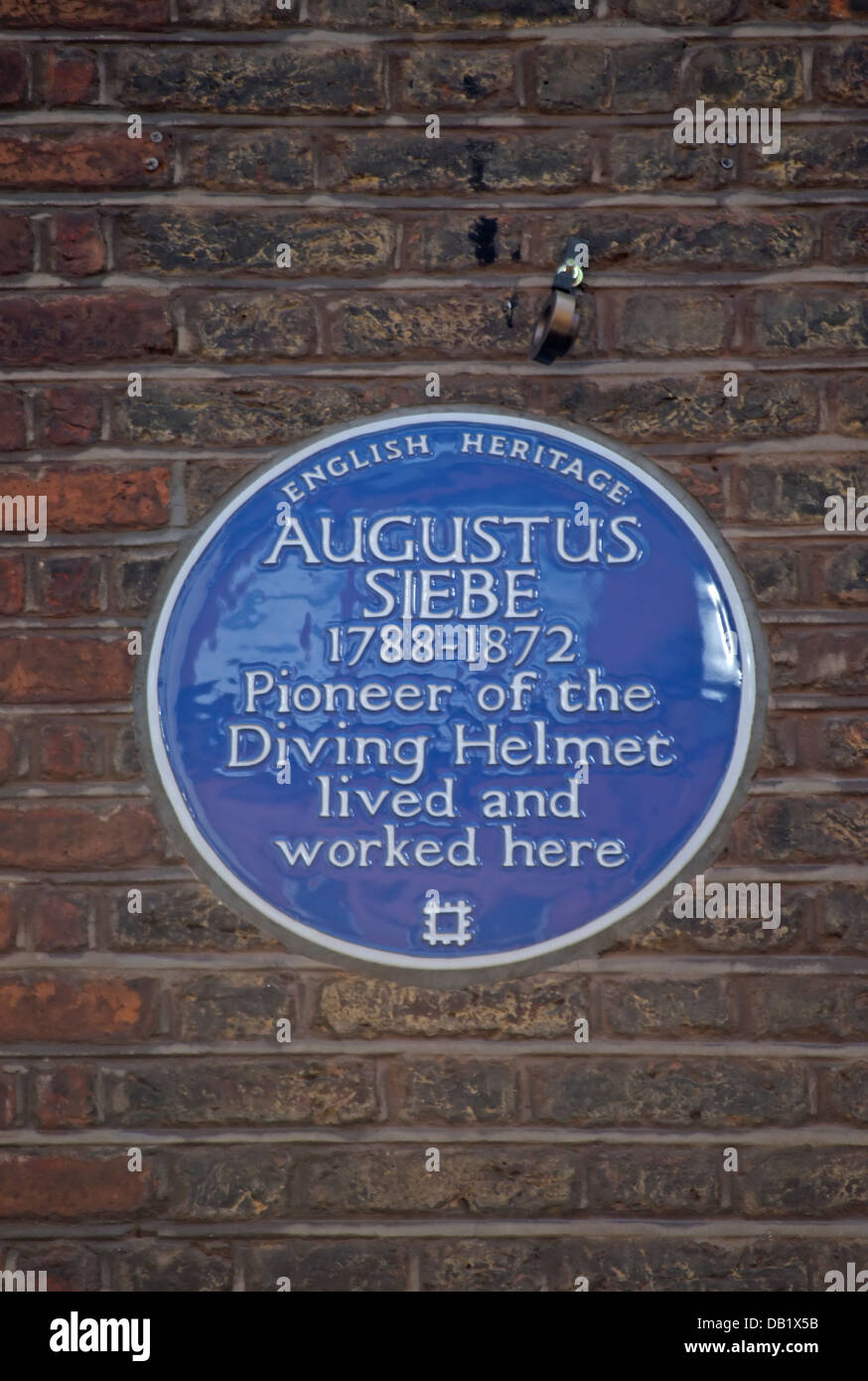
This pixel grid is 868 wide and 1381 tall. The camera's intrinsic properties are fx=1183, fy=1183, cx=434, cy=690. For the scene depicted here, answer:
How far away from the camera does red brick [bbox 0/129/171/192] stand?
1.90 m

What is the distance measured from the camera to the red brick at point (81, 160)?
1902 millimetres

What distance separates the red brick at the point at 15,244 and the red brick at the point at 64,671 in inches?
23.8

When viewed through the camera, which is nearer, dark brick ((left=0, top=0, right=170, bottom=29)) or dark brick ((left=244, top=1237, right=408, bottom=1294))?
dark brick ((left=244, top=1237, right=408, bottom=1294))

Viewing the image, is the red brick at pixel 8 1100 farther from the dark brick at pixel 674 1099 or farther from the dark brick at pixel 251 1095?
the dark brick at pixel 674 1099

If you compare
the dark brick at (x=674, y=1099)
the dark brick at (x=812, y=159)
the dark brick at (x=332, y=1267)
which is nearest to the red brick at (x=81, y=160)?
the dark brick at (x=812, y=159)

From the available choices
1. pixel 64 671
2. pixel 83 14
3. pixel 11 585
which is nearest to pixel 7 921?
pixel 64 671

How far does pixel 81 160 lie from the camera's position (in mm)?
1904

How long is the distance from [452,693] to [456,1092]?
0.61 m

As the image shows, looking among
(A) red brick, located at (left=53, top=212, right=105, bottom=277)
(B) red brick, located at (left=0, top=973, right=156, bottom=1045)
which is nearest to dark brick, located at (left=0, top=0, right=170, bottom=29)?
(A) red brick, located at (left=53, top=212, right=105, bottom=277)

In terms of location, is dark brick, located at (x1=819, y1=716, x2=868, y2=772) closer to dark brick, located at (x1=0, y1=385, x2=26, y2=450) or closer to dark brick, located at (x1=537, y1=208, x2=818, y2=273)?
dark brick, located at (x1=537, y1=208, x2=818, y2=273)

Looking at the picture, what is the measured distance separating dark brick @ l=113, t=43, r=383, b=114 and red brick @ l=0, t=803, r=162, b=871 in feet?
3.72

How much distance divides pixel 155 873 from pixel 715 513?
1043 millimetres

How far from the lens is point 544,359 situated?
1.88 metres

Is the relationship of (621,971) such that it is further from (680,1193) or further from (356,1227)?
(356,1227)
